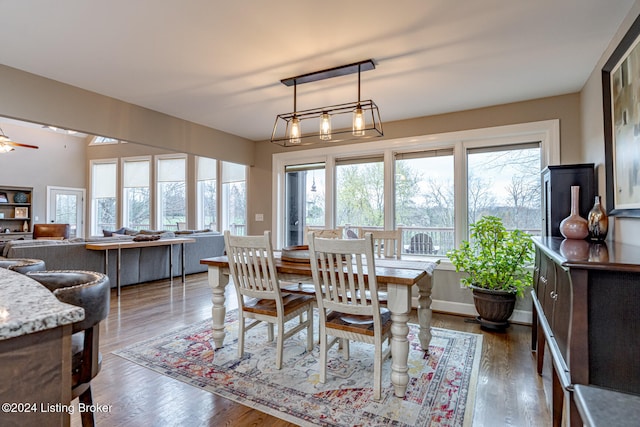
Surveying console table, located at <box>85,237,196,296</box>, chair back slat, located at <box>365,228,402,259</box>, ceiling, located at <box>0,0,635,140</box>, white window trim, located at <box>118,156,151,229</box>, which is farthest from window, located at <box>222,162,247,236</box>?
chair back slat, located at <box>365,228,402,259</box>

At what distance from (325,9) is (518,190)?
300 centimetres

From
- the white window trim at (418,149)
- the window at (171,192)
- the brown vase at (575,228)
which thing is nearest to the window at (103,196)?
the window at (171,192)

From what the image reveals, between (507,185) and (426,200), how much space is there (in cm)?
94

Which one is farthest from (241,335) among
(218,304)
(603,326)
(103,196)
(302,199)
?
(103,196)

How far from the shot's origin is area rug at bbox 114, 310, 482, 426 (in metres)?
1.84

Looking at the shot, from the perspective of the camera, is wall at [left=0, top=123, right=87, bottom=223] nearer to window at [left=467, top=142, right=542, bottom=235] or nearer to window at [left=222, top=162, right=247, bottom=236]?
window at [left=222, top=162, right=247, bottom=236]

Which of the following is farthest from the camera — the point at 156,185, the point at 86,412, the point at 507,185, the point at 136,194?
the point at 136,194

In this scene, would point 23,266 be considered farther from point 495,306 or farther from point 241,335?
point 495,306

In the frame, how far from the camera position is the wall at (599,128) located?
1.99m

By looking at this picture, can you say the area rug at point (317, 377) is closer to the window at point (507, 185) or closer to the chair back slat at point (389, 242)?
the chair back slat at point (389, 242)

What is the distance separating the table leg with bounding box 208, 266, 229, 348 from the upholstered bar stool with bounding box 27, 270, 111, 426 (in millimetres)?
1346

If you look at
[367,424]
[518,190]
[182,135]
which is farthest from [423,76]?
[182,135]

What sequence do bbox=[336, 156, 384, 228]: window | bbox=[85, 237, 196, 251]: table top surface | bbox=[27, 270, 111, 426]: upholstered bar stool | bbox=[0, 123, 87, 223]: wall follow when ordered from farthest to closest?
bbox=[0, 123, 87, 223]: wall < bbox=[336, 156, 384, 228]: window < bbox=[85, 237, 196, 251]: table top surface < bbox=[27, 270, 111, 426]: upholstered bar stool

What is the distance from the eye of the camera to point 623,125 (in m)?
2.03
